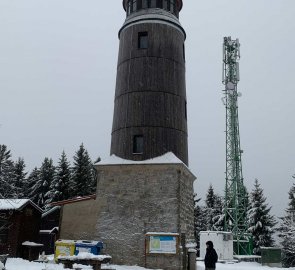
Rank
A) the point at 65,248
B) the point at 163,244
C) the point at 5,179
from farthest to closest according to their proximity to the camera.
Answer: the point at 5,179
the point at 65,248
the point at 163,244

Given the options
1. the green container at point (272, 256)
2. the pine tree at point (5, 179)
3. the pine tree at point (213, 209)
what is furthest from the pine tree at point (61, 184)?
the green container at point (272, 256)

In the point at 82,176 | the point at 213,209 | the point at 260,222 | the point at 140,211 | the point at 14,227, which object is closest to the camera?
the point at 140,211

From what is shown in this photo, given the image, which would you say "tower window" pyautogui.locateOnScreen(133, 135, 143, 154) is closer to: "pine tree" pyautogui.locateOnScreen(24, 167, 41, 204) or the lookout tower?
the lookout tower

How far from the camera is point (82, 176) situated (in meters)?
45.3

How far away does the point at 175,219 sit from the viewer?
1712 cm

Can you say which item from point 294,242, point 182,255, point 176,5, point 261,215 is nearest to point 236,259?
point 294,242

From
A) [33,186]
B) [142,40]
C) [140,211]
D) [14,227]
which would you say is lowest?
[14,227]

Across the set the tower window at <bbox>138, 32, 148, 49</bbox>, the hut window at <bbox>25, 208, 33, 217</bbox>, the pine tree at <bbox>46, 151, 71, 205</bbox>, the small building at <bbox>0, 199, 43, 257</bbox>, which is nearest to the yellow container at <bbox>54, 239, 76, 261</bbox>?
the small building at <bbox>0, 199, 43, 257</bbox>

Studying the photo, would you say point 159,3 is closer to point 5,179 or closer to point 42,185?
point 5,179

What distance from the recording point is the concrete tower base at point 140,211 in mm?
17031

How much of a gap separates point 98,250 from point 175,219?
3747 mm

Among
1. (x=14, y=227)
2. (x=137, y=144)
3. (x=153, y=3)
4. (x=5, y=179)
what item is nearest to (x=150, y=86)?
(x=137, y=144)

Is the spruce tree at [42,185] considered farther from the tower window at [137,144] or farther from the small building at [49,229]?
the tower window at [137,144]

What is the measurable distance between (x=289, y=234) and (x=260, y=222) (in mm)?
11094
